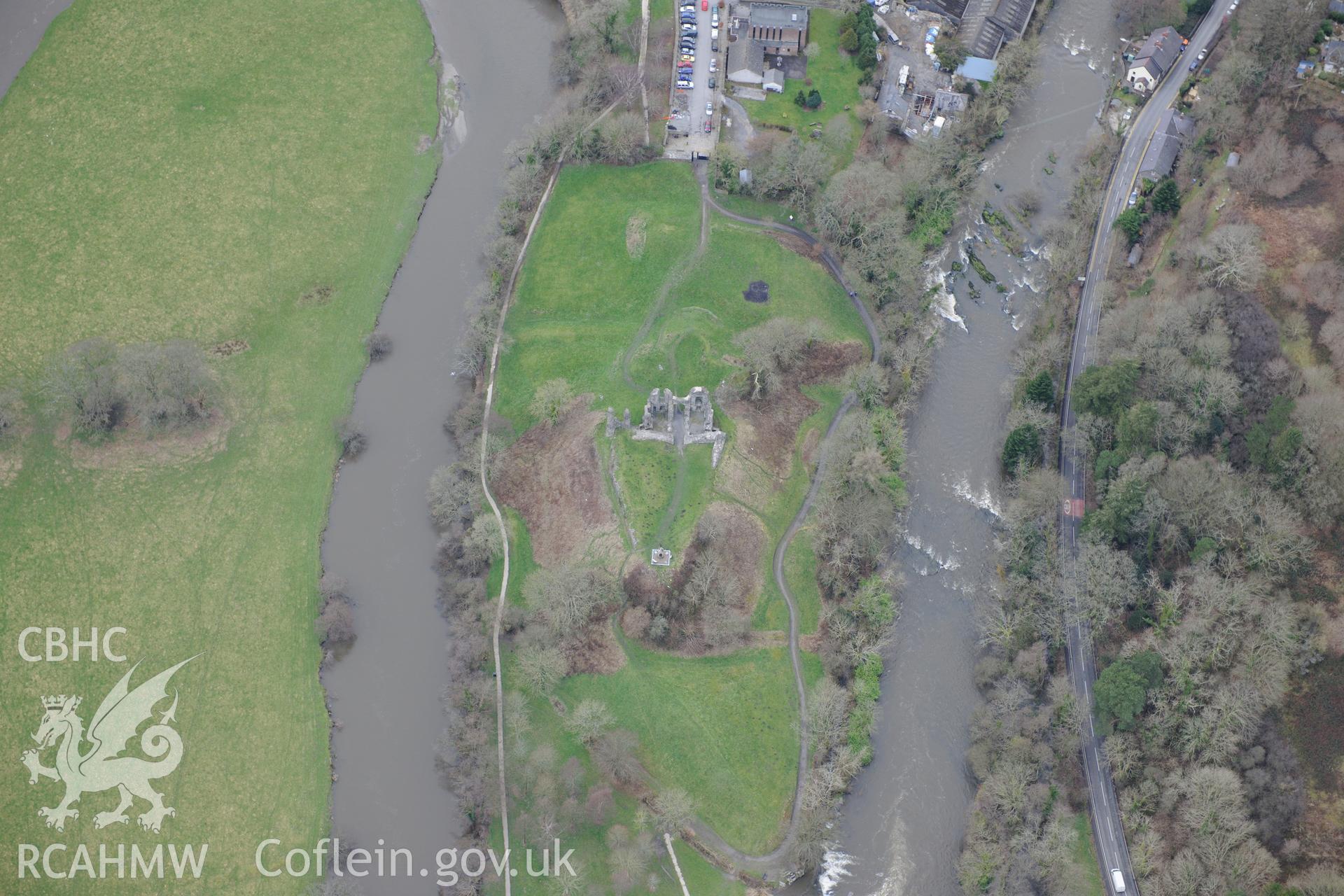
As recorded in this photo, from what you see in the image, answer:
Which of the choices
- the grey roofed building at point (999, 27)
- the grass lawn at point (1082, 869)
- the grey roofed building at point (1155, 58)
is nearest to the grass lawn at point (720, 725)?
the grass lawn at point (1082, 869)

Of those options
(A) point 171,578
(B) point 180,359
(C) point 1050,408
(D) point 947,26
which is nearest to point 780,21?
(D) point 947,26

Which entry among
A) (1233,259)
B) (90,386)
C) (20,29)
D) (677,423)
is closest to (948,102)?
(1233,259)

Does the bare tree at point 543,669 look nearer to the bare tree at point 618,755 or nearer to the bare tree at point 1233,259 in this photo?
the bare tree at point 618,755

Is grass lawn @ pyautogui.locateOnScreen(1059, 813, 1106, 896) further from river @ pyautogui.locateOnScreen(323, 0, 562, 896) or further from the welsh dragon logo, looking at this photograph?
the welsh dragon logo

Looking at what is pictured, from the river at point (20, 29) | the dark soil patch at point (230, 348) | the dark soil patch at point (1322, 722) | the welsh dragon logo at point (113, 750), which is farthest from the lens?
the river at point (20, 29)

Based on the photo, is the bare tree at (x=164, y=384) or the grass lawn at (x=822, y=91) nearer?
the bare tree at (x=164, y=384)

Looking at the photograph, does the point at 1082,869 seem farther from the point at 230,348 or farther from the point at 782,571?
the point at 230,348
